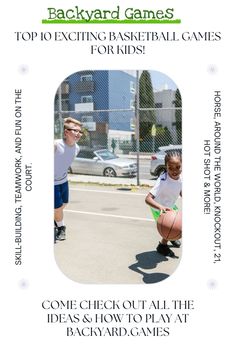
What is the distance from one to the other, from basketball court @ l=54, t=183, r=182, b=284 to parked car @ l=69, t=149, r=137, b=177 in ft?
3.16

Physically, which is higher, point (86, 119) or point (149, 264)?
point (86, 119)

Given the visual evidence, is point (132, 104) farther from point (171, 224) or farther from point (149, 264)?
point (171, 224)

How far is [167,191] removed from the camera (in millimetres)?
3881

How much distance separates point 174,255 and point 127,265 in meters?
0.58

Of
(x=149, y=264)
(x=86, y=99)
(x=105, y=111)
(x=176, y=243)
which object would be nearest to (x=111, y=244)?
(x=149, y=264)

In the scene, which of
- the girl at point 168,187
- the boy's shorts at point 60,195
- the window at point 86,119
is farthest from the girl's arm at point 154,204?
the window at point 86,119

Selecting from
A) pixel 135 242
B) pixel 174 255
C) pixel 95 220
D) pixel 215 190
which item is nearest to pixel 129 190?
pixel 95 220

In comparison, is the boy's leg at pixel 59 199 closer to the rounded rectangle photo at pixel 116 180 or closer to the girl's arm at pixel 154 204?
the rounded rectangle photo at pixel 116 180

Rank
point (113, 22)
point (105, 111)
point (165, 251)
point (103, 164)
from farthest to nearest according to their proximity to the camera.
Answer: point (103, 164) < point (105, 111) < point (165, 251) < point (113, 22)

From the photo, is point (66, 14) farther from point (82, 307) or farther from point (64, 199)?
point (82, 307)

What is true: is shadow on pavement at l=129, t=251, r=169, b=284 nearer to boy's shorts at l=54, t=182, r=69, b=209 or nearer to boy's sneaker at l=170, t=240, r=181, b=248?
boy's sneaker at l=170, t=240, r=181, b=248

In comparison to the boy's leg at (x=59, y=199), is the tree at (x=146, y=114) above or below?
above

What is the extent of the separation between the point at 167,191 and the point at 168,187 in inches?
2.1

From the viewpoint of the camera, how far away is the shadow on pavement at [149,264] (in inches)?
148
